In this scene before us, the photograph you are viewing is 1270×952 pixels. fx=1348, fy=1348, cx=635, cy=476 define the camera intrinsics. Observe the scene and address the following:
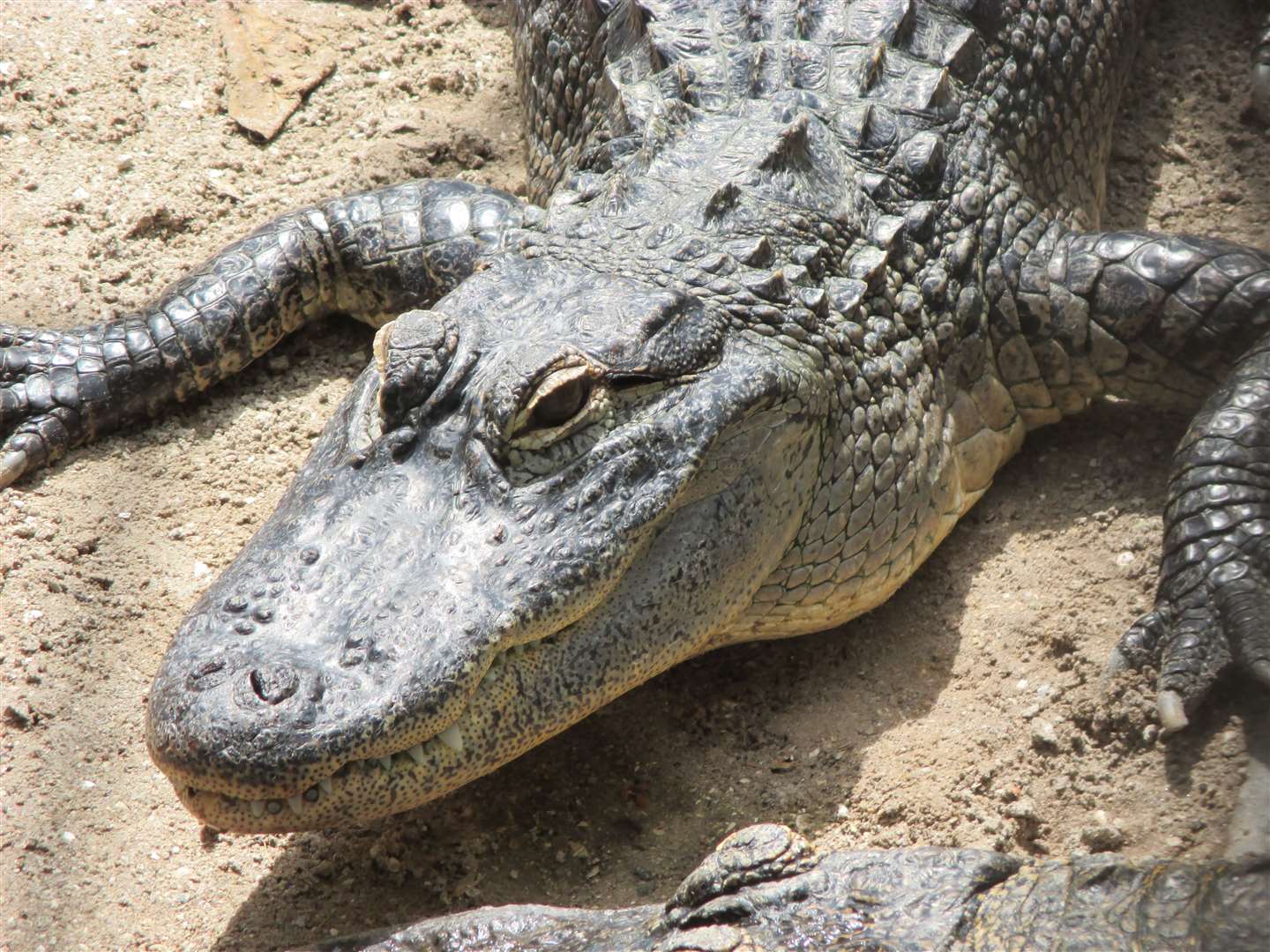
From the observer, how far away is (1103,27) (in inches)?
171

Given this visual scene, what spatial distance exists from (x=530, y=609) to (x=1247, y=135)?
3.16 meters

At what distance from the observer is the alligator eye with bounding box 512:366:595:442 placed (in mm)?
2818

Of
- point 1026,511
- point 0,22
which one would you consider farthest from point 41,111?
point 1026,511

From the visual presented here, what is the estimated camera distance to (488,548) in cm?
272

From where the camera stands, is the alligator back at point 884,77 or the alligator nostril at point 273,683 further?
the alligator back at point 884,77

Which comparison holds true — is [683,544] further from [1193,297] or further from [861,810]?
[1193,297]

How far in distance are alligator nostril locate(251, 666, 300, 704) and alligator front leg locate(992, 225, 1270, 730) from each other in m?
1.90

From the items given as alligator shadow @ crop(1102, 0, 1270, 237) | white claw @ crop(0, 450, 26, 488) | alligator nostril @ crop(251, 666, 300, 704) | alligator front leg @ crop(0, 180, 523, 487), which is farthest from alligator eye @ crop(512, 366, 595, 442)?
alligator shadow @ crop(1102, 0, 1270, 237)

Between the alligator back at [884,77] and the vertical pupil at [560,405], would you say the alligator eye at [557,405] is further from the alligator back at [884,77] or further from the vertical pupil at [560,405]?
the alligator back at [884,77]

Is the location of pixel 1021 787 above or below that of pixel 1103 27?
below

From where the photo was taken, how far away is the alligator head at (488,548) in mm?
2498

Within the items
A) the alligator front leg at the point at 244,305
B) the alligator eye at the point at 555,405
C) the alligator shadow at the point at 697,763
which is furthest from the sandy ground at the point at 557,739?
the alligator eye at the point at 555,405

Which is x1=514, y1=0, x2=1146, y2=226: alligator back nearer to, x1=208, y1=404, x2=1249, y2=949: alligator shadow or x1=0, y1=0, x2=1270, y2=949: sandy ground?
x1=0, y1=0, x2=1270, y2=949: sandy ground

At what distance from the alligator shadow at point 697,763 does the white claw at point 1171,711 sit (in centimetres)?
5
